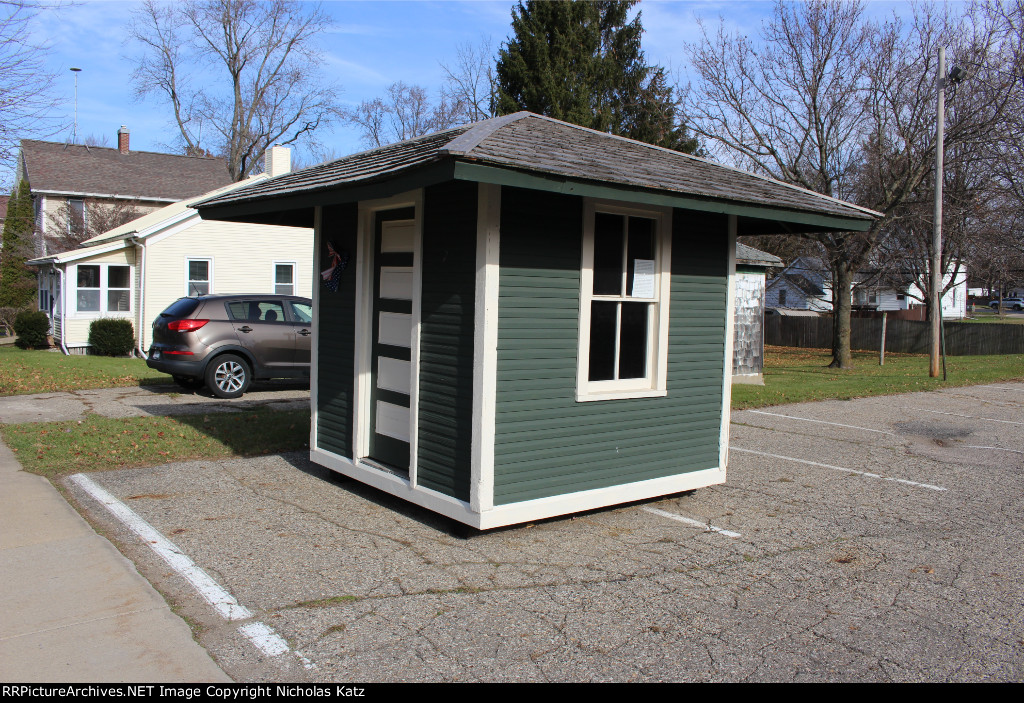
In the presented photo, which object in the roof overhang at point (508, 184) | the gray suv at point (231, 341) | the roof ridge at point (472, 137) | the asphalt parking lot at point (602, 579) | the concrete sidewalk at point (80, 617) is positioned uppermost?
the roof ridge at point (472, 137)

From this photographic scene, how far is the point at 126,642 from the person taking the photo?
12.5 ft

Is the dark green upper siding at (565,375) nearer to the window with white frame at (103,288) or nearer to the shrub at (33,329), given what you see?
the window with white frame at (103,288)

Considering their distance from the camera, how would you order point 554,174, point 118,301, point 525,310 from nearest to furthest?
point 554,174
point 525,310
point 118,301

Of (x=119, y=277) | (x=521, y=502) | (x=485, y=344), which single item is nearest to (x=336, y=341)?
→ (x=485, y=344)

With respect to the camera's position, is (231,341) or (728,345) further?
(231,341)

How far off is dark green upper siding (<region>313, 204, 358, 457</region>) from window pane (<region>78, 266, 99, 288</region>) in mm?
17342

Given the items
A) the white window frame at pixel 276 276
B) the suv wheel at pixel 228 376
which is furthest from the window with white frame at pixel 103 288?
Result: the suv wheel at pixel 228 376

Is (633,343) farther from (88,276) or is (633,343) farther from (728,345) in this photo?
(88,276)

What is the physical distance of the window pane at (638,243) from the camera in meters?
6.20

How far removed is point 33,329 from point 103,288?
3.44 m

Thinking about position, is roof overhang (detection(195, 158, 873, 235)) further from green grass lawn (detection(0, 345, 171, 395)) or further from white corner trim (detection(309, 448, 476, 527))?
green grass lawn (detection(0, 345, 171, 395))

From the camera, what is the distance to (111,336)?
67.1 ft

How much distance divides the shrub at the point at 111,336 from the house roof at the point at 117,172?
41.1 feet
